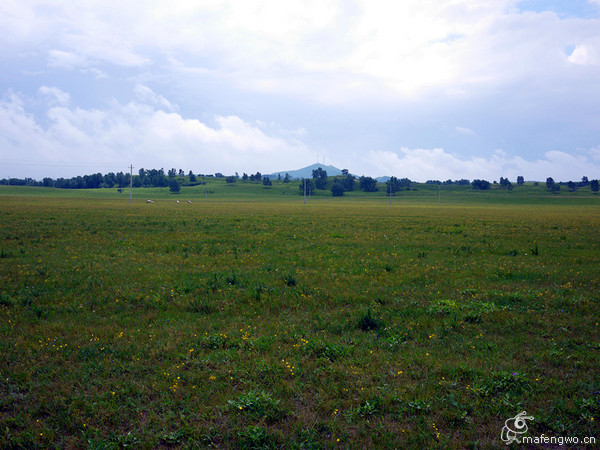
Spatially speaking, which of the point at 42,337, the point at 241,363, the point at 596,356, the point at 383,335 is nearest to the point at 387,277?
the point at 383,335

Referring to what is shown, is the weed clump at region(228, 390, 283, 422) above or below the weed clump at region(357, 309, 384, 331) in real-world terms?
below

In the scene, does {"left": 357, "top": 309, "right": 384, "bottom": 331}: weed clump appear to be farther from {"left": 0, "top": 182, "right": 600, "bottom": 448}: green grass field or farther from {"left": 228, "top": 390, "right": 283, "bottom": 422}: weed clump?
{"left": 228, "top": 390, "right": 283, "bottom": 422}: weed clump

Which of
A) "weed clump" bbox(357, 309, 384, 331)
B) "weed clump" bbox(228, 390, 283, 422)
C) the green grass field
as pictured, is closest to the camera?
the green grass field

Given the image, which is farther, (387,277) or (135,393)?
(387,277)

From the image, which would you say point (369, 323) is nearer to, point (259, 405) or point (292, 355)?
point (292, 355)

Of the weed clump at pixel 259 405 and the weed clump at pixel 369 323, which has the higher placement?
the weed clump at pixel 369 323

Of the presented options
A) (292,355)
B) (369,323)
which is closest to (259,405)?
(292,355)

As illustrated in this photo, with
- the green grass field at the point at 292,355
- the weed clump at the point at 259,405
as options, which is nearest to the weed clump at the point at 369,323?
the green grass field at the point at 292,355

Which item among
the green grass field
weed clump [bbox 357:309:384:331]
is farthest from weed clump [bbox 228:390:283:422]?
weed clump [bbox 357:309:384:331]

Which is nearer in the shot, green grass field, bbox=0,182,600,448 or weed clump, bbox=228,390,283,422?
green grass field, bbox=0,182,600,448

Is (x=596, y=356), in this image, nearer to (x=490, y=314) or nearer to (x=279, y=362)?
(x=490, y=314)

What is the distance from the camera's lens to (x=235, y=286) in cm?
1157

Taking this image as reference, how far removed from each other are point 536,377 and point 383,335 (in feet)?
9.48

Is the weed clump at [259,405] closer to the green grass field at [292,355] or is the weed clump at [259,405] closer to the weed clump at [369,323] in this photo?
the green grass field at [292,355]
